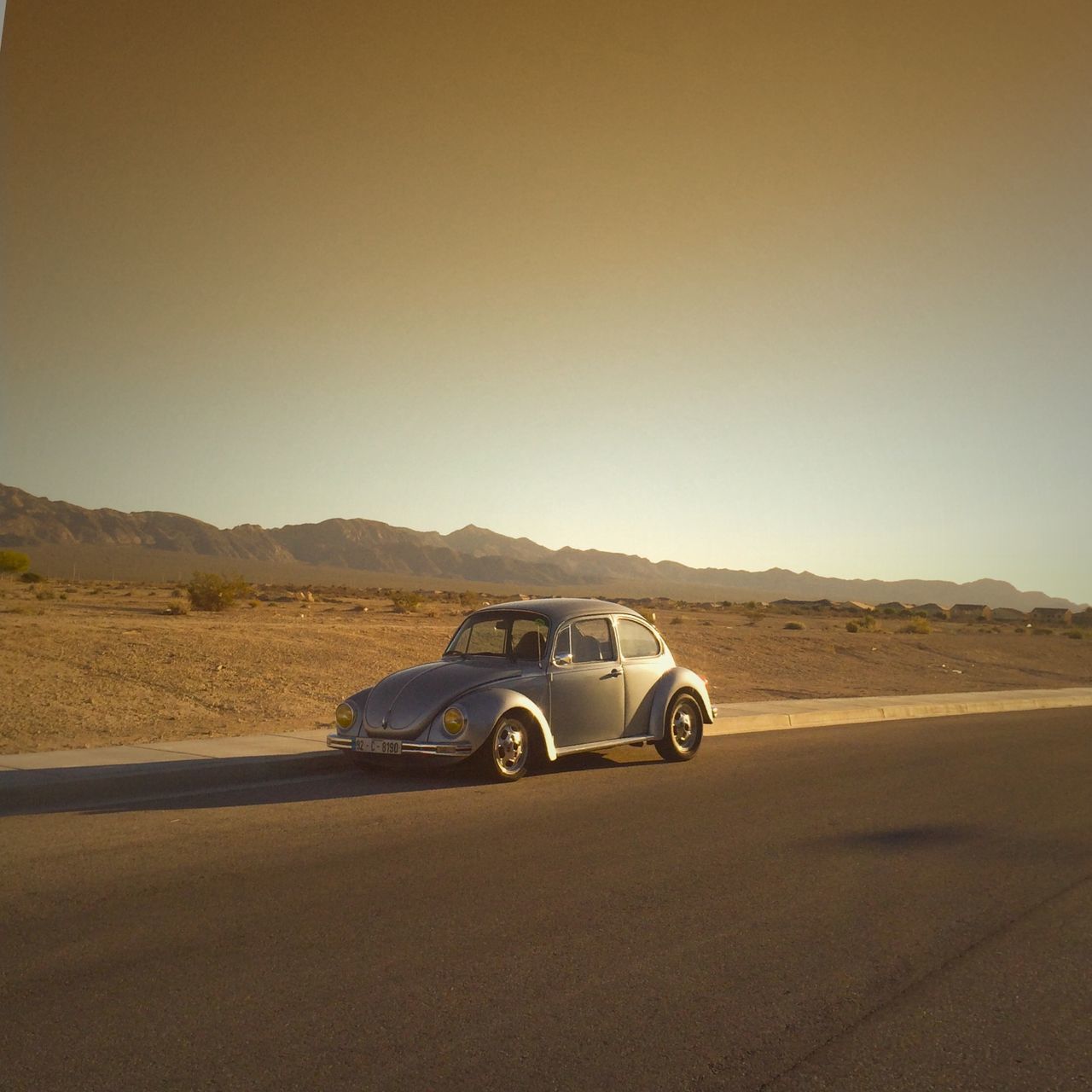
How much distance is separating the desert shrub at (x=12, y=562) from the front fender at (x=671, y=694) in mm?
64997

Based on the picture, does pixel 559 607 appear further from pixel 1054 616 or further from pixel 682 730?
pixel 1054 616

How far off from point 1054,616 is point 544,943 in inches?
4805

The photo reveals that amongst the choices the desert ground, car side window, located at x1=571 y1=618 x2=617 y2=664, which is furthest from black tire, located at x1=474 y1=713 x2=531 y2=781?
the desert ground

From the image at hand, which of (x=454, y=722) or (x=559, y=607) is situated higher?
(x=559, y=607)

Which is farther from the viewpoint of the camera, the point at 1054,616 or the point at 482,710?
the point at 1054,616

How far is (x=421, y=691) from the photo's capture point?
35.4 ft

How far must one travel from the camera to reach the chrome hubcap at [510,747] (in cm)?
1080

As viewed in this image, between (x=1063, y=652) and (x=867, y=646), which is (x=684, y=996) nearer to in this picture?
(x=867, y=646)

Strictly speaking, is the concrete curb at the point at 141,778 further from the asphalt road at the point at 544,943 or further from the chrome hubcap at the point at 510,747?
the chrome hubcap at the point at 510,747

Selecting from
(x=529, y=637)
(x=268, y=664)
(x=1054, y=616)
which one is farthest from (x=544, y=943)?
(x=1054, y=616)

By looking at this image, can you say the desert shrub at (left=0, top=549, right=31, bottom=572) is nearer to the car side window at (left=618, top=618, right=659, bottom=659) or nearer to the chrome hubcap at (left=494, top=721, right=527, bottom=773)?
the car side window at (left=618, top=618, right=659, bottom=659)

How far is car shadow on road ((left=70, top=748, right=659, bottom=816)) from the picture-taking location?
31.8 feet

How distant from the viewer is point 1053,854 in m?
8.46

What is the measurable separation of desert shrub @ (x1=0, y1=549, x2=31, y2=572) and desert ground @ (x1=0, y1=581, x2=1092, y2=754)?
1899cm
